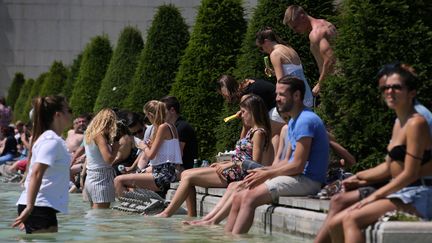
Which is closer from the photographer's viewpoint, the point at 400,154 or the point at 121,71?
the point at 400,154

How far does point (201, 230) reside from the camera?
9914mm

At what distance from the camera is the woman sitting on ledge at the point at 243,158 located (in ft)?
34.8

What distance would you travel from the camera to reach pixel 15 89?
144 ft

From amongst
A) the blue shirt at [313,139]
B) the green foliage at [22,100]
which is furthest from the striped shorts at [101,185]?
the green foliage at [22,100]

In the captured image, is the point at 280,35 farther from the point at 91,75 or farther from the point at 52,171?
the point at 91,75

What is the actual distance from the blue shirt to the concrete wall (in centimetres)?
3671

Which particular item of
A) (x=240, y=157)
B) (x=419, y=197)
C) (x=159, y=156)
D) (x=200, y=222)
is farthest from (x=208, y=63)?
(x=419, y=197)

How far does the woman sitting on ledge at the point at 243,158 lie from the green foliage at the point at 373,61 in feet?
2.44

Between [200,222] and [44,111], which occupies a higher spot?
[44,111]

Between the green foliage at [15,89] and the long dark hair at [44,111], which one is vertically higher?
the green foliage at [15,89]

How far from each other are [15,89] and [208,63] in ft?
92.5

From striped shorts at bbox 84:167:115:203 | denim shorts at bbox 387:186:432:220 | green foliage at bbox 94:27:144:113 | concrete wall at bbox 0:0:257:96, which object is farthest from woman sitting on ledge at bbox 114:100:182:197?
concrete wall at bbox 0:0:257:96

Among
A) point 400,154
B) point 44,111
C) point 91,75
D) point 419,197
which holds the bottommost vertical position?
point 419,197

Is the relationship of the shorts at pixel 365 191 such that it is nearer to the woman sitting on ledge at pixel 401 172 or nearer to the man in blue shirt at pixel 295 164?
the woman sitting on ledge at pixel 401 172
